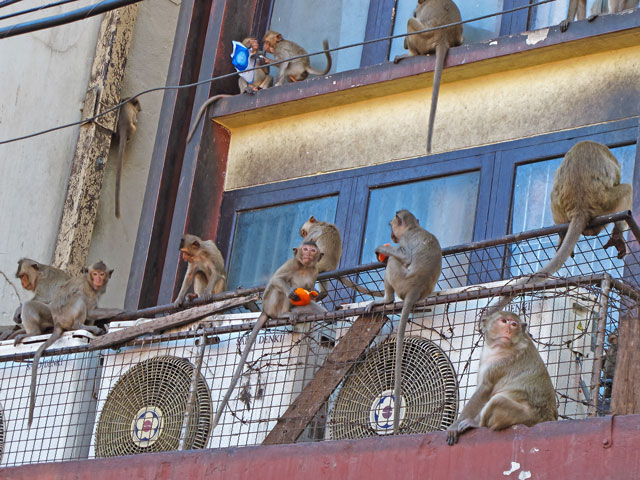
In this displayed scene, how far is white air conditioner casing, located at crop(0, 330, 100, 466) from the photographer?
37.0 ft

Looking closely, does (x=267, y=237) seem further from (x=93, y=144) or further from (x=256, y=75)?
(x=93, y=144)

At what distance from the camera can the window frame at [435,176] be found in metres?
12.7

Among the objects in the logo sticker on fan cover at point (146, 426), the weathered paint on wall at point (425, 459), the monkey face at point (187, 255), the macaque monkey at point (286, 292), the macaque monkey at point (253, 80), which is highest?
the macaque monkey at point (253, 80)

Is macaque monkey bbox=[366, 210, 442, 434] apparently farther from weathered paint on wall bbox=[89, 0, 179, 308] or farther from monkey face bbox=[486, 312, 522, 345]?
weathered paint on wall bbox=[89, 0, 179, 308]

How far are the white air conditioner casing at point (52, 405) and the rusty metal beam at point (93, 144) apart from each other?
15.5 ft

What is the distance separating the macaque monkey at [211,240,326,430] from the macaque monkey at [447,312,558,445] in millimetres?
1952

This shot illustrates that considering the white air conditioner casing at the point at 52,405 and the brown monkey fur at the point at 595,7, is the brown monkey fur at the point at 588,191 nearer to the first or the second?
the brown monkey fur at the point at 595,7

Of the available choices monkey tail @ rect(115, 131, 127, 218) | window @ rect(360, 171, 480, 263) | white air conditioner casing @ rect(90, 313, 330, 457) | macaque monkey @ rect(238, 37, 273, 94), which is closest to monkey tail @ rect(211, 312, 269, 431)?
white air conditioner casing @ rect(90, 313, 330, 457)

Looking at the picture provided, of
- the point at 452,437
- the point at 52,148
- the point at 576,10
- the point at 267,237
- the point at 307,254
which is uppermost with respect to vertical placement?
the point at 576,10

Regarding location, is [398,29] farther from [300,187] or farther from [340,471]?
[340,471]

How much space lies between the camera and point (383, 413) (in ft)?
31.4

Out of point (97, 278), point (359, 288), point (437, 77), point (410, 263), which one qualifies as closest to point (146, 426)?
point (359, 288)

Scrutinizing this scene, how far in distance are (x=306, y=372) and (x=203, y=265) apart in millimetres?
3756

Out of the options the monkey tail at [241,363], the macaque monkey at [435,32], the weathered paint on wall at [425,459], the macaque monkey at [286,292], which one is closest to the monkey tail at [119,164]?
the macaque monkey at [435,32]
